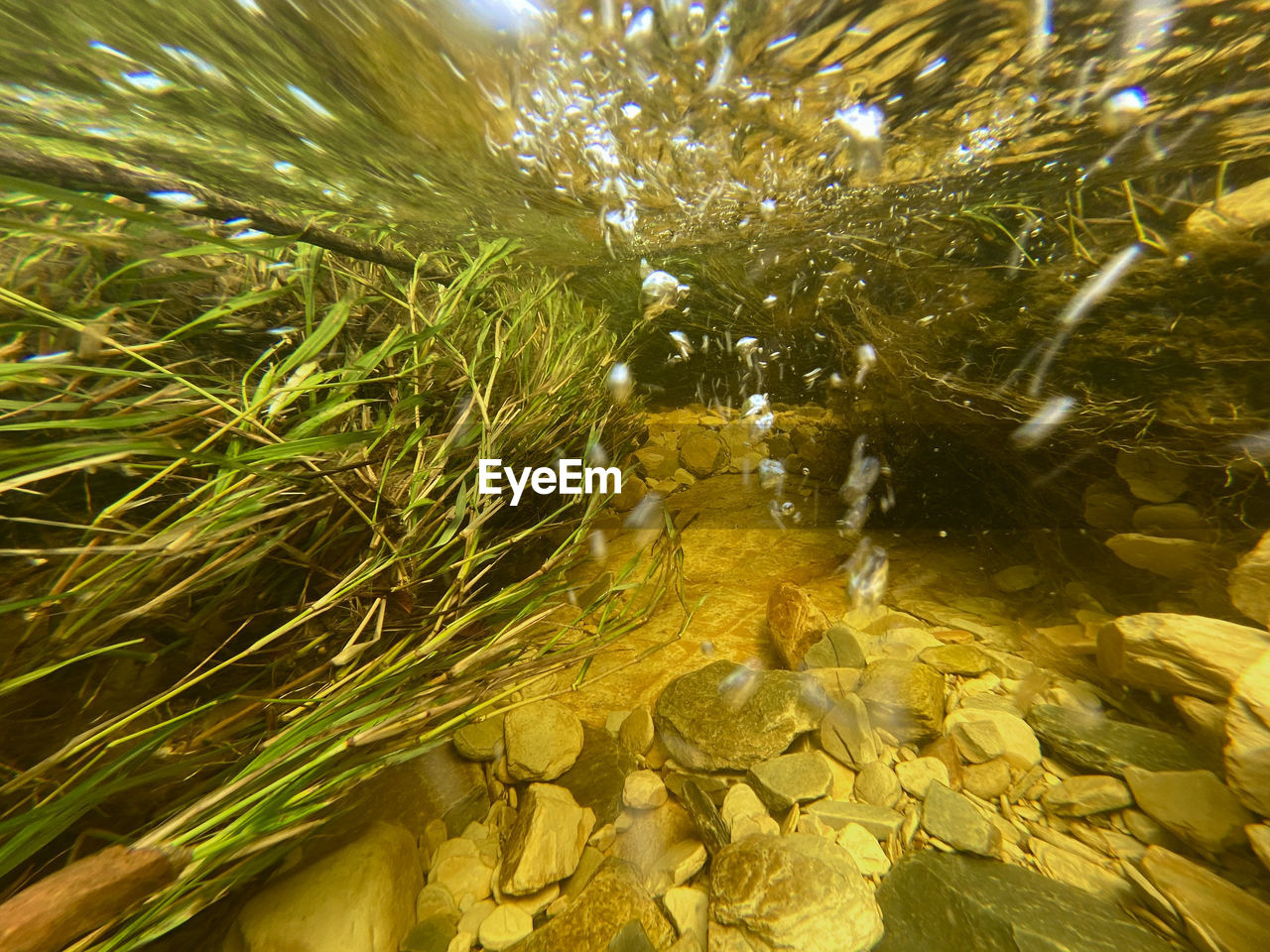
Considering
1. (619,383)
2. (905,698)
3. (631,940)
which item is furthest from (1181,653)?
(619,383)

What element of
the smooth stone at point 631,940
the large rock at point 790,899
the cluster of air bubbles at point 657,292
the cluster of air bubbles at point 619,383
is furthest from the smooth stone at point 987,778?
the cluster of air bubbles at point 657,292

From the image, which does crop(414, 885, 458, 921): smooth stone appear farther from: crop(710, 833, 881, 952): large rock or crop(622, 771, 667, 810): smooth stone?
crop(710, 833, 881, 952): large rock

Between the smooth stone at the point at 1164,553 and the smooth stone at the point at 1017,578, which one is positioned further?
the smooth stone at the point at 1017,578

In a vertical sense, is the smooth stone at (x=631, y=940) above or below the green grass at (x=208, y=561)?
below

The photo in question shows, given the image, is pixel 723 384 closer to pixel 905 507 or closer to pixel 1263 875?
pixel 905 507

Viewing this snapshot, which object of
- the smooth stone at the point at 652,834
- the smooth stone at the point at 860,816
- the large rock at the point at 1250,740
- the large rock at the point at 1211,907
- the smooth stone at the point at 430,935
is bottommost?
the smooth stone at the point at 430,935

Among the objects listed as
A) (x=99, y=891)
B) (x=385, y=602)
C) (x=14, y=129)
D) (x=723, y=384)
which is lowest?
(x=99, y=891)

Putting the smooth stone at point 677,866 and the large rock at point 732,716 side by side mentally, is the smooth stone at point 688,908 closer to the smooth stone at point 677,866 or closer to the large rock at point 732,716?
the smooth stone at point 677,866

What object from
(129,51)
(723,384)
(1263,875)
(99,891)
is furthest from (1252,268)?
(129,51)
